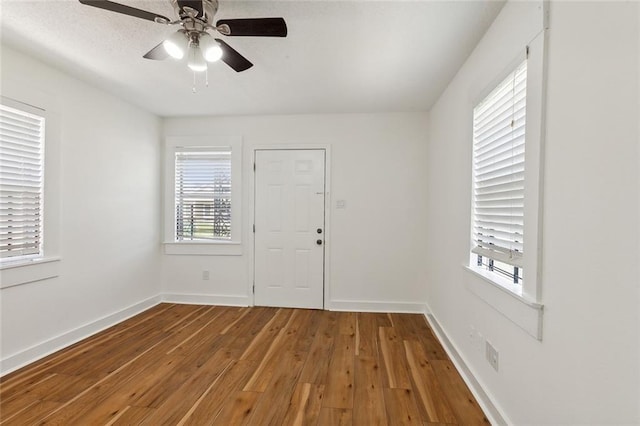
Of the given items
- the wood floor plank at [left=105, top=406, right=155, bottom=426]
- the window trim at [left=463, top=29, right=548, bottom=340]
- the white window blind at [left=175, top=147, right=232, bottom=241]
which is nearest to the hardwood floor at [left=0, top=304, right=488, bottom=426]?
the wood floor plank at [left=105, top=406, right=155, bottom=426]

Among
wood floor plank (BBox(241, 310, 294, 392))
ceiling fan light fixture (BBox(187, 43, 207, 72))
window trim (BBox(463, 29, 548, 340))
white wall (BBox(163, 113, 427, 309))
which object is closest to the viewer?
window trim (BBox(463, 29, 548, 340))

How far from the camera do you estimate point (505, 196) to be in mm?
1638

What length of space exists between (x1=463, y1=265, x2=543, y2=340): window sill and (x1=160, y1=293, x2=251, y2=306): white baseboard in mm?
2835

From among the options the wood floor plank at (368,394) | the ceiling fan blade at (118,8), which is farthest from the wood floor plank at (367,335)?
the ceiling fan blade at (118,8)

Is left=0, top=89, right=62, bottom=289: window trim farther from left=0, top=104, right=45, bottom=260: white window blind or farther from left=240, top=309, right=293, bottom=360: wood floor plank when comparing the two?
left=240, top=309, right=293, bottom=360: wood floor plank

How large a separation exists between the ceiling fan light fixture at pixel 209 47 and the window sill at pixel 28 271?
2260 millimetres

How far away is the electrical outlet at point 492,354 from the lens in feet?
5.59

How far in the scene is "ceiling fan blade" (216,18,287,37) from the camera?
4.86ft

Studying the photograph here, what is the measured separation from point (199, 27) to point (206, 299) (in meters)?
3.26

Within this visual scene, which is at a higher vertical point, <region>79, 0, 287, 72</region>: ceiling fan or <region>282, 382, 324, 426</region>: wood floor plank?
<region>79, 0, 287, 72</region>: ceiling fan

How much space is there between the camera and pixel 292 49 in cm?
212

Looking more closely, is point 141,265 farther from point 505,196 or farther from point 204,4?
point 505,196

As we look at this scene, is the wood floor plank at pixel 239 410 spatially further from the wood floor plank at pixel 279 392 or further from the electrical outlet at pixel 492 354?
the electrical outlet at pixel 492 354

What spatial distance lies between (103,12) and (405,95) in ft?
8.51
